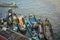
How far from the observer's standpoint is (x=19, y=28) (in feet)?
18.4

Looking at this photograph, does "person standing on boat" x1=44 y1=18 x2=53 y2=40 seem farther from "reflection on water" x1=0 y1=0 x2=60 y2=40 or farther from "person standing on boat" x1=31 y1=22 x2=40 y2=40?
"person standing on boat" x1=31 y1=22 x2=40 y2=40

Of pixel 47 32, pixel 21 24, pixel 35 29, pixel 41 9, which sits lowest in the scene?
pixel 47 32

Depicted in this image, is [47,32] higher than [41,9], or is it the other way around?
[41,9]

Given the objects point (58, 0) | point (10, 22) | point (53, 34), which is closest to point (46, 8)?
point (58, 0)

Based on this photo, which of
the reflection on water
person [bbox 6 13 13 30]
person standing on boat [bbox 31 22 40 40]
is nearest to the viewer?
the reflection on water

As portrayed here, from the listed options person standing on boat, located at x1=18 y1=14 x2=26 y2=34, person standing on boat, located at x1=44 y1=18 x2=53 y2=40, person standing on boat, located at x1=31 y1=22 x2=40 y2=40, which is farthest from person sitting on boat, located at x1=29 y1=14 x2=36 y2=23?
person standing on boat, located at x1=44 y1=18 x2=53 y2=40

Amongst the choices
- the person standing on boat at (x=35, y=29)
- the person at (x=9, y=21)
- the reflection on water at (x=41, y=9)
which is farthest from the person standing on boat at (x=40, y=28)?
the person at (x=9, y=21)

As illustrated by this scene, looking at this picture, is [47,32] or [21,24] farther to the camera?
[21,24]

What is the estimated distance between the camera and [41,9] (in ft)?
18.1

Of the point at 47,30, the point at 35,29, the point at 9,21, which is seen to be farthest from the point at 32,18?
the point at 9,21

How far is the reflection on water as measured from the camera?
5430mm

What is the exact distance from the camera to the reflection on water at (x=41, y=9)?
5.43 m

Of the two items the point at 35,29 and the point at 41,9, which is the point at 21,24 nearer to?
the point at 35,29

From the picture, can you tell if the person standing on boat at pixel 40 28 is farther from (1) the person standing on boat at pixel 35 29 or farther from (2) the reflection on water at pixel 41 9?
(2) the reflection on water at pixel 41 9
